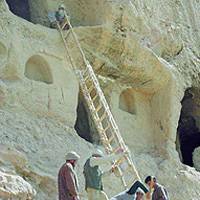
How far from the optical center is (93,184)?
255 inches

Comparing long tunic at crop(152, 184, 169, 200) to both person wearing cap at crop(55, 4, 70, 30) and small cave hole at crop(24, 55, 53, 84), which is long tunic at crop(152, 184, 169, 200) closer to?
small cave hole at crop(24, 55, 53, 84)

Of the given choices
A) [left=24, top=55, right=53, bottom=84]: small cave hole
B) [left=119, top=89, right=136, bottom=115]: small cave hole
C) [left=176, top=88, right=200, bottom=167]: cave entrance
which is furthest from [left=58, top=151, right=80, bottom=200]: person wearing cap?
[left=176, top=88, right=200, bottom=167]: cave entrance

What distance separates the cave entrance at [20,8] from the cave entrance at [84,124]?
141cm

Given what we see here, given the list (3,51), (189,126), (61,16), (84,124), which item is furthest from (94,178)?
(189,126)

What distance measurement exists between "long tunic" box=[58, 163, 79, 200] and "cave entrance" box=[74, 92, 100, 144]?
3.61m

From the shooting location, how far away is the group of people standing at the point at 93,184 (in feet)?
20.2

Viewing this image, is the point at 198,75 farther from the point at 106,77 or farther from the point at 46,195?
the point at 46,195

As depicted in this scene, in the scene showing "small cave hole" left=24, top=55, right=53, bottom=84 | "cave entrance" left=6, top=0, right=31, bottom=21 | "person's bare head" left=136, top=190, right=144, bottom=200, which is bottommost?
"person's bare head" left=136, top=190, right=144, bottom=200

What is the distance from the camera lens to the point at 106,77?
10.1m

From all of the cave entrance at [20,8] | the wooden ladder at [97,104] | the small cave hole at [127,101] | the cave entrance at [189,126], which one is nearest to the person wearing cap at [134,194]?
the wooden ladder at [97,104]

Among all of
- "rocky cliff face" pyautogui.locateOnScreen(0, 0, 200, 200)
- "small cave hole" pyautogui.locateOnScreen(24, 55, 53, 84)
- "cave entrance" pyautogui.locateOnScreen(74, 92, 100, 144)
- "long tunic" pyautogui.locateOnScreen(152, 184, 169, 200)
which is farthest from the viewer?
"cave entrance" pyautogui.locateOnScreen(74, 92, 100, 144)

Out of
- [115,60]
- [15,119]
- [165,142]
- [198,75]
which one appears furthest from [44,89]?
[198,75]

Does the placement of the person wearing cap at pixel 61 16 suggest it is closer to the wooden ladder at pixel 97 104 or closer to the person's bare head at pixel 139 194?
the wooden ladder at pixel 97 104

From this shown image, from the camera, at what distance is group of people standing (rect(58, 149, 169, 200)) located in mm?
6164
